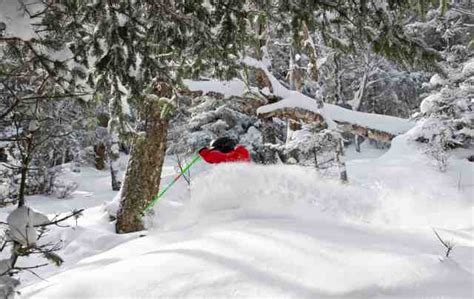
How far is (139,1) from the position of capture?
3408mm

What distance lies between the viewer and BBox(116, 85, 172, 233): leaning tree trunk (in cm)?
655

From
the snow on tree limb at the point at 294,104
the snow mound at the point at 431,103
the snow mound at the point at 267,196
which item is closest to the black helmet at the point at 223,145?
the snow mound at the point at 267,196

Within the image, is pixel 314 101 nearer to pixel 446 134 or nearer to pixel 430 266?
pixel 446 134

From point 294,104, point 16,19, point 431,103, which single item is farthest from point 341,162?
point 16,19

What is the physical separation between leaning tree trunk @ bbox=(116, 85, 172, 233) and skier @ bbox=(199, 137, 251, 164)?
1339mm

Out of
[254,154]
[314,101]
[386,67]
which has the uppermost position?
[386,67]

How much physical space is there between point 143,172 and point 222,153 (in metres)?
1.73

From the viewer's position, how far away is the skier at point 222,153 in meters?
5.42

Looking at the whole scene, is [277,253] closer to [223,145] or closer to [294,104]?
[223,145]

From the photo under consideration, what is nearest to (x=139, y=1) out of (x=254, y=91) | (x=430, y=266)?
(x=430, y=266)

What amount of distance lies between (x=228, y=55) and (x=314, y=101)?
514 cm

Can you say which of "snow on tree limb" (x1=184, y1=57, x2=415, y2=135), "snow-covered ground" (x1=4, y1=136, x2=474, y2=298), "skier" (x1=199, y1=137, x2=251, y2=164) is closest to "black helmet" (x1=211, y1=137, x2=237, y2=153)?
"skier" (x1=199, y1=137, x2=251, y2=164)

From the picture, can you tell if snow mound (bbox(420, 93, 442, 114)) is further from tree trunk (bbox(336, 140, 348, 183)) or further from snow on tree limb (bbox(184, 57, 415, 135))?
tree trunk (bbox(336, 140, 348, 183))

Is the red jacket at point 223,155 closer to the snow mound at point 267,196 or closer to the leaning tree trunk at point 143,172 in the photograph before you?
the snow mound at point 267,196
